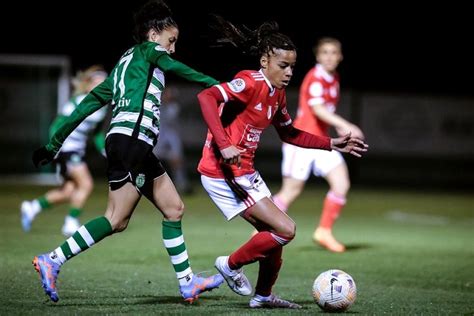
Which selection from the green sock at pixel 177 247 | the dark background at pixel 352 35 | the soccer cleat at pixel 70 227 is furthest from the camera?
the dark background at pixel 352 35

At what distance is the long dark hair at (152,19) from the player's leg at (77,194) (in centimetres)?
486

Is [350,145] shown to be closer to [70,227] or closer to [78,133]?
[70,227]

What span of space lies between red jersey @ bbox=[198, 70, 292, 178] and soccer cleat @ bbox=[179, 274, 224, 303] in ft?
2.45

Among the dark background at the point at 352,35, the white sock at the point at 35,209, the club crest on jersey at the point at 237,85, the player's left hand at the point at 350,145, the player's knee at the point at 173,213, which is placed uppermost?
the dark background at the point at 352,35

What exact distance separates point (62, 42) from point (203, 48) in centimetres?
525

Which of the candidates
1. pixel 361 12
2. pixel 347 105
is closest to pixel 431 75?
pixel 361 12

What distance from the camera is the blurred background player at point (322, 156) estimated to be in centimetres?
1003

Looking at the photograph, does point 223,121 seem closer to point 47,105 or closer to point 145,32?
point 145,32

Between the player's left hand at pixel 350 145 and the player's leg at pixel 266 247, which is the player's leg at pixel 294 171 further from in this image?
the player's leg at pixel 266 247

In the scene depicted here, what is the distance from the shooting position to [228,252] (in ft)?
31.7

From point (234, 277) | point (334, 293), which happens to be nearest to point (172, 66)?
point (234, 277)

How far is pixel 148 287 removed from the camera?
23.6ft

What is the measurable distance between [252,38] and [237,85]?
1.74ft

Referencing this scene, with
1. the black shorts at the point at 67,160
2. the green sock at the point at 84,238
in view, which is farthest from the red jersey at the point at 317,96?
the green sock at the point at 84,238
